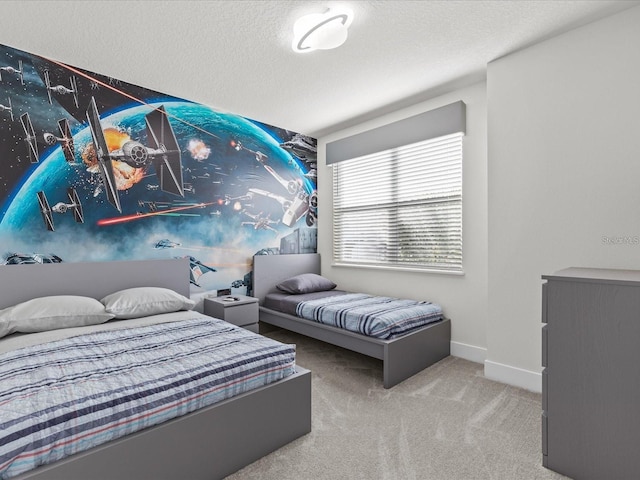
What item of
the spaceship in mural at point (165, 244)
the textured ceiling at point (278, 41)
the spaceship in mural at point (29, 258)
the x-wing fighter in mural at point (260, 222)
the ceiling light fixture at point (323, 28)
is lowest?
the spaceship in mural at point (29, 258)

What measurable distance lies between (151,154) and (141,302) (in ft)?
4.98

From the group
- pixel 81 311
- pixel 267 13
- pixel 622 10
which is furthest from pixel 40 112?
pixel 622 10

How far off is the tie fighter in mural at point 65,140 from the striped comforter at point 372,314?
8.13 ft

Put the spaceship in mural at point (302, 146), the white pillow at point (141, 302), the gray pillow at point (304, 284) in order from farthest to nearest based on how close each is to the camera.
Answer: the spaceship in mural at point (302, 146) < the gray pillow at point (304, 284) < the white pillow at point (141, 302)

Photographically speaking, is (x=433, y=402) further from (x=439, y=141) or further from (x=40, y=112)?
(x=40, y=112)

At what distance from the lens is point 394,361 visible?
2.61 meters

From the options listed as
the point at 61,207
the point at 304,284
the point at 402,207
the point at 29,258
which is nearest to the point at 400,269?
the point at 402,207

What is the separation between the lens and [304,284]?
3.98 m

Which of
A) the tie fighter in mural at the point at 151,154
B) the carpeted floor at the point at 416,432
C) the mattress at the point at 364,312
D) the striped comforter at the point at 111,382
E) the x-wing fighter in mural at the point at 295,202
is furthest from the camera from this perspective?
the x-wing fighter in mural at the point at 295,202

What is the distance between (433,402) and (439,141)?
2467mm

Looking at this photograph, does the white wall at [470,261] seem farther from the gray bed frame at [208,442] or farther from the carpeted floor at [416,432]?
the gray bed frame at [208,442]

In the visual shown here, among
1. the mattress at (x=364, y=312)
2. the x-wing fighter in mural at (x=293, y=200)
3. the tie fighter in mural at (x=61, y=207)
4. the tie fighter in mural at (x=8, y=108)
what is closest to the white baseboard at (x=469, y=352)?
the mattress at (x=364, y=312)

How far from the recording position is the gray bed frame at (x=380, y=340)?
8.59 ft

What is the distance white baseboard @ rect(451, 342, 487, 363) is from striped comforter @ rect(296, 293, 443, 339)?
324mm
